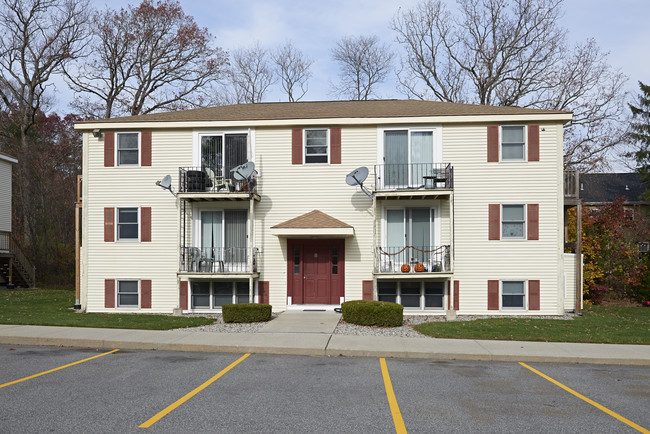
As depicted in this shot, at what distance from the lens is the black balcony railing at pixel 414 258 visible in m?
16.9

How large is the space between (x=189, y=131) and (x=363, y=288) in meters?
7.80

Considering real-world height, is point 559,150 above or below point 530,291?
above

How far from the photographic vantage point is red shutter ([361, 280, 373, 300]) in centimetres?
1733

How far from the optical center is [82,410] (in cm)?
643

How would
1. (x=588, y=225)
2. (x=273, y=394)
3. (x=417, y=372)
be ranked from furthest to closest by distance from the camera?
(x=588, y=225) → (x=417, y=372) → (x=273, y=394)

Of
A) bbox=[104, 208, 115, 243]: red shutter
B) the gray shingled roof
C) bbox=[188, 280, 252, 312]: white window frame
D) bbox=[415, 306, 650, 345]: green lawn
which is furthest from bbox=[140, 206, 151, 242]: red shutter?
bbox=[415, 306, 650, 345]: green lawn

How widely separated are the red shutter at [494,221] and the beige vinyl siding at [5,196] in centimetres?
2469

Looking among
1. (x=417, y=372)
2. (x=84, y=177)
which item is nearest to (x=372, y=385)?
(x=417, y=372)

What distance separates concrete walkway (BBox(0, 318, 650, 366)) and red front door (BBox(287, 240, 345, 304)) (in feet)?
14.7

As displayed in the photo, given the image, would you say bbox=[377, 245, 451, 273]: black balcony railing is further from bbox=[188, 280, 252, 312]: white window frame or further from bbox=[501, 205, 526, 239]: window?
bbox=[188, 280, 252, 312]: white window frame

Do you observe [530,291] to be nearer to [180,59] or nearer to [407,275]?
[407,275]

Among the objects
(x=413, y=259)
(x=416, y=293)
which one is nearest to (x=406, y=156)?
(x=413, y=259)

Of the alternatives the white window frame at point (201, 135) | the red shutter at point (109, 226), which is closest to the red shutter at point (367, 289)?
the white window frame at point (201, 135)

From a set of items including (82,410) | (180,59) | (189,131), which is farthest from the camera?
(180,59)
